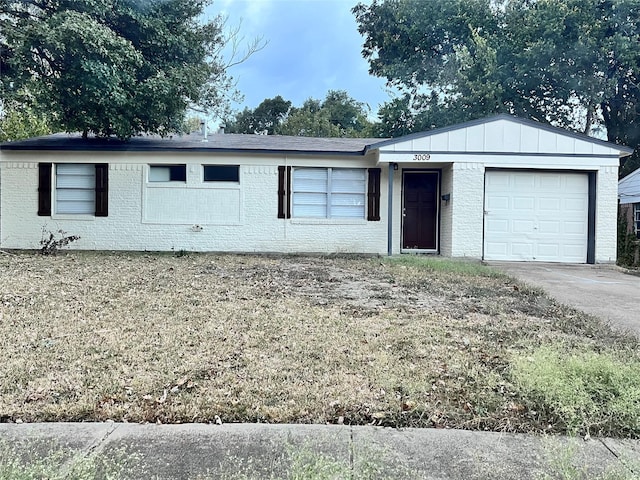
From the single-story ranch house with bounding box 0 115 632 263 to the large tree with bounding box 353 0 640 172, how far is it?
31.6 ft

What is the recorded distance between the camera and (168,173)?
40.1 ft

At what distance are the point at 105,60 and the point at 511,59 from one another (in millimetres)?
16280

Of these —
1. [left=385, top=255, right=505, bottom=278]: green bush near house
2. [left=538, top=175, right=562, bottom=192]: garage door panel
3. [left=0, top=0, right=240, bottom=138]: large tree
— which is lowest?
[left=385, top=255, right=505, bottom=278]: green bush near house

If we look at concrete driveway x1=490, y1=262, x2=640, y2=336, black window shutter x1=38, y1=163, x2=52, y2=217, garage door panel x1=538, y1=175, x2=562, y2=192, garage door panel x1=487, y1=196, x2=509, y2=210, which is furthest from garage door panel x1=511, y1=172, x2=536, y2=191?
black window shutter x1=38, y1=163, x2=52, y2=217

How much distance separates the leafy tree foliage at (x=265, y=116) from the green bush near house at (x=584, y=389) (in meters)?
35.8

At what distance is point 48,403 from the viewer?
278 cm

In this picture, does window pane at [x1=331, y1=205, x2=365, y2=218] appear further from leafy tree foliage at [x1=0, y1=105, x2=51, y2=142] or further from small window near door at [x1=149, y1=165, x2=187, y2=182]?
leafy tree foliage at [x1=0, y1=105, x2=51, y2=142]

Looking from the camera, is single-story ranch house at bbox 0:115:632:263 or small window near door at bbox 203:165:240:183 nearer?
single-story ranch house at bbox 0:115:632:263

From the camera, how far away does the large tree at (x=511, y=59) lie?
58.6 feet

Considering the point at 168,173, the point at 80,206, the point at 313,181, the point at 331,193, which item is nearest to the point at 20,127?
the point at 80,206

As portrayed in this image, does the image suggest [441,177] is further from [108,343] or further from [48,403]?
[48,403]

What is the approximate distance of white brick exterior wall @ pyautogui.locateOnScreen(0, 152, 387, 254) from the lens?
12.0 meters

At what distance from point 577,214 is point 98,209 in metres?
12.1

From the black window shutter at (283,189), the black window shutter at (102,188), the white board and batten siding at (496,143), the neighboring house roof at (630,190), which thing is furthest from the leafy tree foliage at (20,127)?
the neighboring house roof at (630,190)
